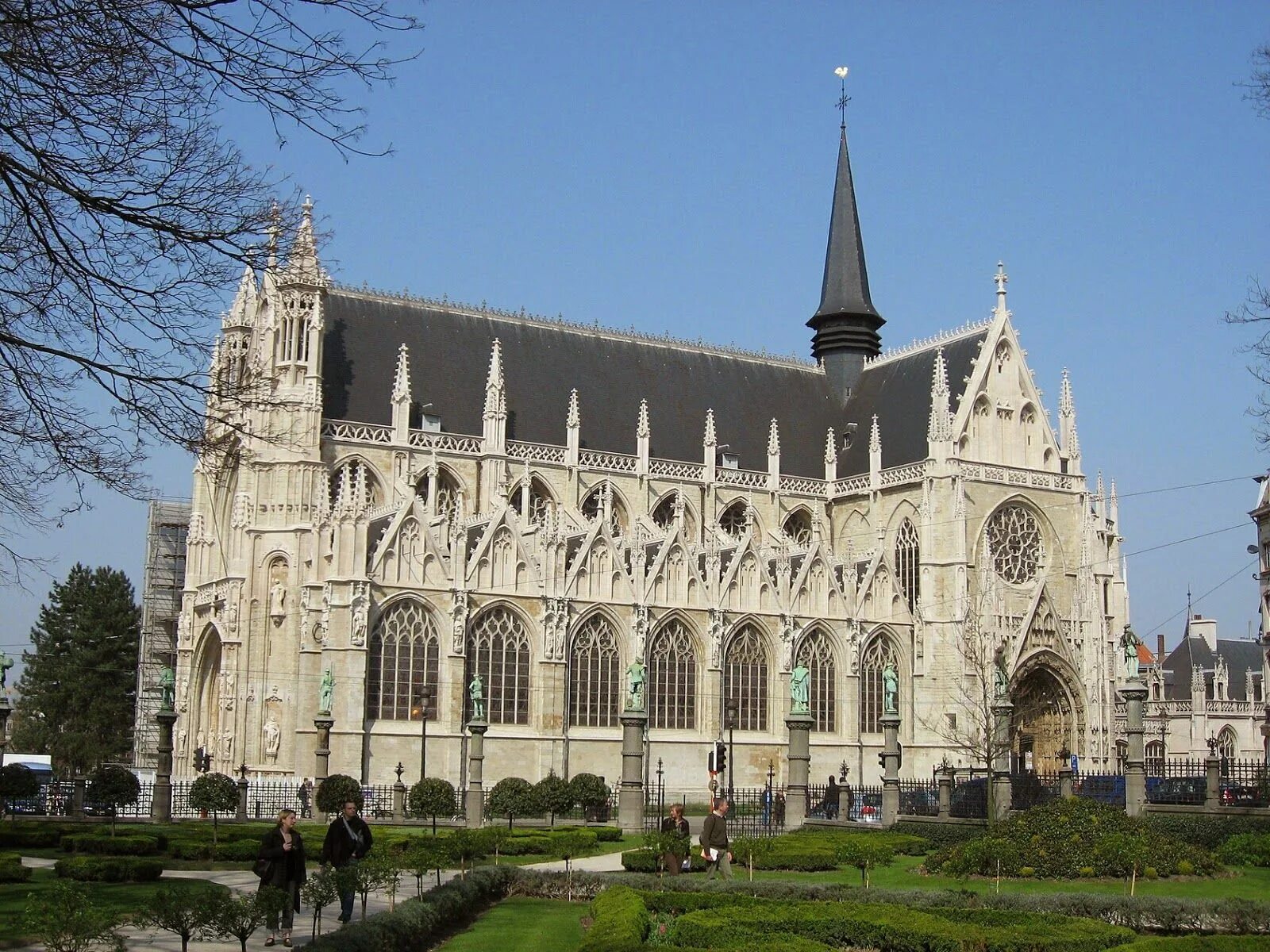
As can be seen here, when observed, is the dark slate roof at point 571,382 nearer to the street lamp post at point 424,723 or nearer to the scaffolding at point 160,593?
the street lamp post at point 424,723

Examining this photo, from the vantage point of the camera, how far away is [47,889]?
16.7m

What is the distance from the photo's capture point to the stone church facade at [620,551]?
50594 mm

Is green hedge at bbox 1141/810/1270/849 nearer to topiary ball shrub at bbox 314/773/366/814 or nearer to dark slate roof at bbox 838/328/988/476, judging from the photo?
topiary ball shrub at bbox 314/773/366/814

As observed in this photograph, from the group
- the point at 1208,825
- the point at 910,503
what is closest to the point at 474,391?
the point at 910,503

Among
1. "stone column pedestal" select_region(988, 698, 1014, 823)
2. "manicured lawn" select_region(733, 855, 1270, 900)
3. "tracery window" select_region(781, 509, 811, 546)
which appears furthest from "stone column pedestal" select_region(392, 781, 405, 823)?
"tracery window" select_region(781, 509, 811, 546)

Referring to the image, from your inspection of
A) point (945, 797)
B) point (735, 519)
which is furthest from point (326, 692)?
point (735, 519)

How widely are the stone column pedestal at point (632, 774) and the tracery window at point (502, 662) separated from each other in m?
14.8

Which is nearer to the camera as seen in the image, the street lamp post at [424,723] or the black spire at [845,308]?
the street lamp post at [424,723]

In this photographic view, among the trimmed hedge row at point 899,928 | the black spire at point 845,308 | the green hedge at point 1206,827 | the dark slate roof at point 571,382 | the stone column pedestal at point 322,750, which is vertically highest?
the black spire at point 845,308

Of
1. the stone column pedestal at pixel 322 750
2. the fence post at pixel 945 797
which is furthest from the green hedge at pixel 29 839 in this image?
the fence post at pixel 945 797

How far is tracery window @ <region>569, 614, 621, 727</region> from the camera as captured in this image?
176 feet

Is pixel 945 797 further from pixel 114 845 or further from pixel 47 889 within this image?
pixel 47 889

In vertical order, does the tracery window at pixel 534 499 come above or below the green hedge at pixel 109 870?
above

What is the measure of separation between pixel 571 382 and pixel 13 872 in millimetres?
41547
